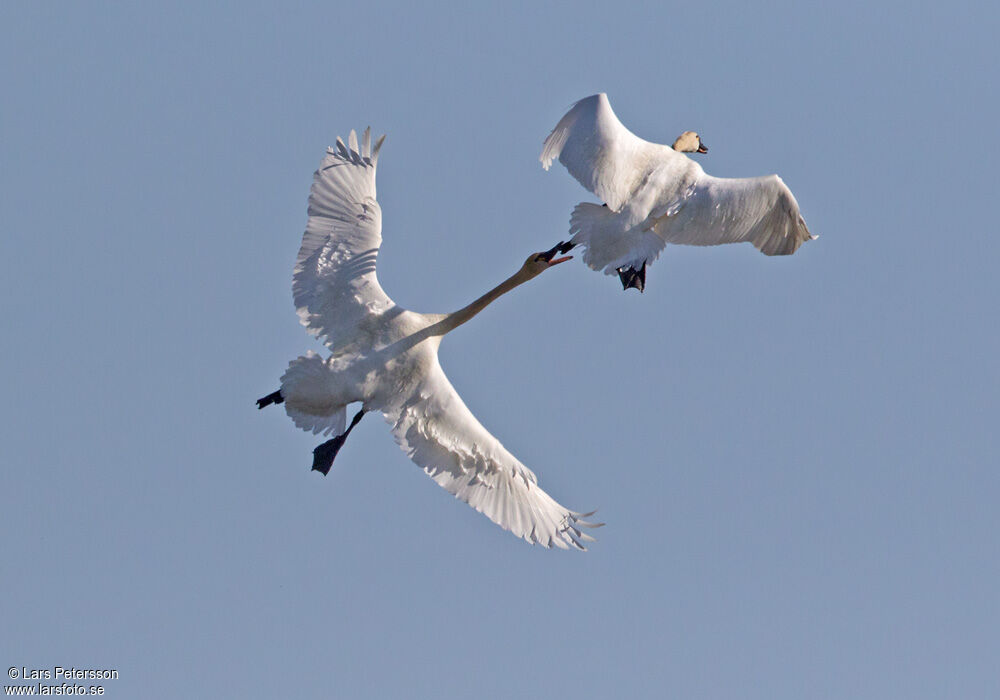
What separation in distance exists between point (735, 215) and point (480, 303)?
3721 millimetres

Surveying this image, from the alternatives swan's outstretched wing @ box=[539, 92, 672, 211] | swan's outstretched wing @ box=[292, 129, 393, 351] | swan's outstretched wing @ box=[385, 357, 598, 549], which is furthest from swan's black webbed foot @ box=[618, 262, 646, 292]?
swan's outstretched wing @ box=[292, 129, 393, 351]

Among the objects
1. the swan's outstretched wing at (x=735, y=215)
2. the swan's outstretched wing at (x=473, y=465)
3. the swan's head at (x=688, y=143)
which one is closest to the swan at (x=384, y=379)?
the swan's outstretched wing at (x=473, y=465)

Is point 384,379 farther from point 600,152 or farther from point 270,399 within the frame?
point 600,152

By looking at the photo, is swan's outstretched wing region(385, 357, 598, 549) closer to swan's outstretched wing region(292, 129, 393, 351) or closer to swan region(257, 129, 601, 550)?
swan region(257, 129, 601, 550)

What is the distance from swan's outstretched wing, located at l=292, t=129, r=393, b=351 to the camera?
24.8m

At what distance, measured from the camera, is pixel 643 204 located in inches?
992

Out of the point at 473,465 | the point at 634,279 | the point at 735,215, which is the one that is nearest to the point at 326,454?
the point at 473,465

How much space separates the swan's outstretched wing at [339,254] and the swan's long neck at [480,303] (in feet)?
2.70

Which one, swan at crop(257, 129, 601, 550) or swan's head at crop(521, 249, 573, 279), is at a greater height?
swan's head at crop(521, 249, 573, 279)

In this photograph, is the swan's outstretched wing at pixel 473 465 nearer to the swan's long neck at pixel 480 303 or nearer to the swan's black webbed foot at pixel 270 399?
the swan's long neck at pixel 480 303

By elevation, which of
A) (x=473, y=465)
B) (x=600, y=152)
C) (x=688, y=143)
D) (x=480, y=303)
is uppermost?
(x=688, y=143)

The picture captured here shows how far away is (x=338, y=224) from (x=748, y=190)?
18.6 ft

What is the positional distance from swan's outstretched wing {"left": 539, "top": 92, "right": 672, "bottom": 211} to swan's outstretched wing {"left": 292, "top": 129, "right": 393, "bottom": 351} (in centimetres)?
265

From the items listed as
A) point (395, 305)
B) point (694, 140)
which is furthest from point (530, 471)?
point (694, 140)
